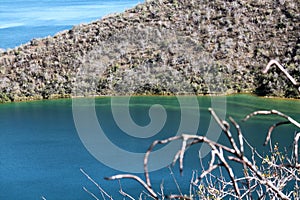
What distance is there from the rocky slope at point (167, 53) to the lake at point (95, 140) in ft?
4.10

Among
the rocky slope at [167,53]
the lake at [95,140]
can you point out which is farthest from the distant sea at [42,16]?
the lake at [95,140]

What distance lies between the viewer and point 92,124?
1819 cm

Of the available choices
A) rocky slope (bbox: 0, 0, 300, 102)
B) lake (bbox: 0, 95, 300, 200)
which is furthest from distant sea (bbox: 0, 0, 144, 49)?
lake (bbox: 0, 95, 300, 200)

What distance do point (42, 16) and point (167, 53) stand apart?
19270 mm

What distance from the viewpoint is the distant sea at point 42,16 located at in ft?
105

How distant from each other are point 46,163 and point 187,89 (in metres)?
8.75

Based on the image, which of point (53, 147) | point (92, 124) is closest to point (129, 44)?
point (92, 124)

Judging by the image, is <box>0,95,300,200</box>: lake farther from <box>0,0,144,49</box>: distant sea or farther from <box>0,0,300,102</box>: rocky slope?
<box>0,0,144,49</box>: distant sea

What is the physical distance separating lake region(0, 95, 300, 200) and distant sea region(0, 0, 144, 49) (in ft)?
38.7

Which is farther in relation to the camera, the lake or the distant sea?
the distant sea

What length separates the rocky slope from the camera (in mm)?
21281

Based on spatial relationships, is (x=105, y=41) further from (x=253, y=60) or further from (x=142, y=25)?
(x=253, y=60)

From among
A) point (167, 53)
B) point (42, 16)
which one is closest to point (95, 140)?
point (167, 53)

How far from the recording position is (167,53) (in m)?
23.2
